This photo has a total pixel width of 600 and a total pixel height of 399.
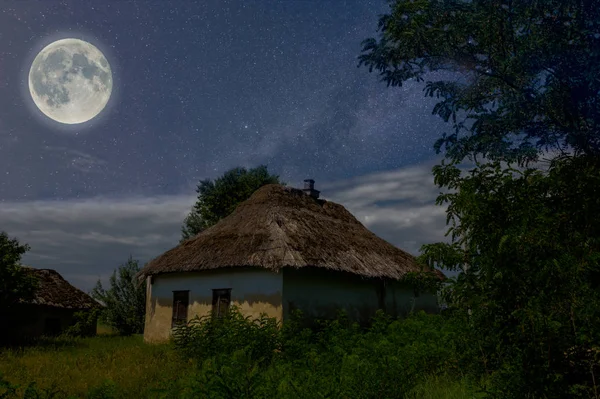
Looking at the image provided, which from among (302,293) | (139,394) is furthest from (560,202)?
(302,293)

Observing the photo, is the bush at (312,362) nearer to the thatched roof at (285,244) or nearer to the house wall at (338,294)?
the house wall at (338,294)

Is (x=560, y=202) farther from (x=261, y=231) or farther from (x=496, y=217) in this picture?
(x=261, y=231)

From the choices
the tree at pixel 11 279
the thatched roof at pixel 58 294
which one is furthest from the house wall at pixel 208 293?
the thatched roof at pixel 58 294

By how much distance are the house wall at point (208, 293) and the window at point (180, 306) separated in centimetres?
17

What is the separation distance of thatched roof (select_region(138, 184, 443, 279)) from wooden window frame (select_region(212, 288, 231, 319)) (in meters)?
0.83

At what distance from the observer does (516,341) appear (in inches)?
181

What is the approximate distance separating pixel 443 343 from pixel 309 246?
6829 mm

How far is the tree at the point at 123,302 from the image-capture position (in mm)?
23328

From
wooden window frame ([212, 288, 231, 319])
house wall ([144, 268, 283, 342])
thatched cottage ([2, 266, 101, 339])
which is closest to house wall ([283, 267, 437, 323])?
house wall ([144, 268, 283, 342])

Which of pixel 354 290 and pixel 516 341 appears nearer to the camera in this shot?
pixel 516 341

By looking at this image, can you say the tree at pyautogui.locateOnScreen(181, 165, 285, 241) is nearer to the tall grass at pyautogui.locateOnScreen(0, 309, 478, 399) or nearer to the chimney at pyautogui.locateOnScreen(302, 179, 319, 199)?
the chimney at pyautogui.locateOnScreen(302, 179, 319, 199)

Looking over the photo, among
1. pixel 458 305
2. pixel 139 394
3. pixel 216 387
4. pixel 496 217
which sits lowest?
pixel 139 394

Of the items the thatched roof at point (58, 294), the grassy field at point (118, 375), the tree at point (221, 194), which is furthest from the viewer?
the tree at point (221, 194)

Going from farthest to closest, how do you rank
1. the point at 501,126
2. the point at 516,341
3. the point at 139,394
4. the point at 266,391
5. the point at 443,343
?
the point at 501,126
the point at 443,343
the point at 139,394
the point at 266,391
the point at 516,341
